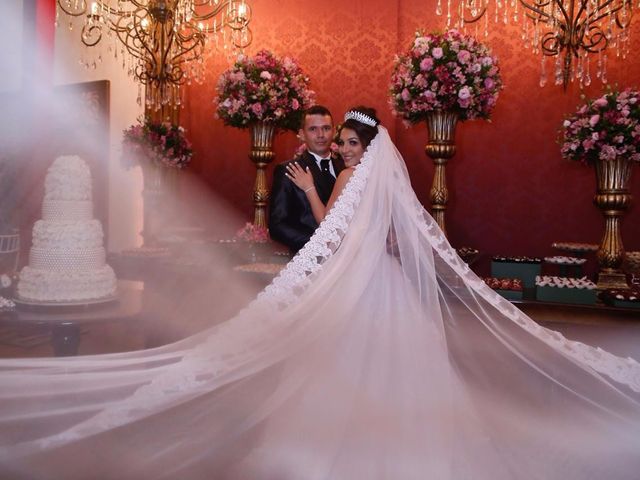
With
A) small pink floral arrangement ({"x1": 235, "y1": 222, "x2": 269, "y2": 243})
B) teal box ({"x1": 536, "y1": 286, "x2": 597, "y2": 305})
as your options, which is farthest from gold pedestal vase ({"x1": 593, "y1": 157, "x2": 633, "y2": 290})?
small pink floral arrangement ({"x1": 235, "y1": 222, "x2": 269, "y2": 243})

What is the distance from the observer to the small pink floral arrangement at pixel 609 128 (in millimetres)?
3545

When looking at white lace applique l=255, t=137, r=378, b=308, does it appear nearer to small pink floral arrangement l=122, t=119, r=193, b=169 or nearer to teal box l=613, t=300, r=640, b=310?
teal box l=613, t=300, r=640, b=310

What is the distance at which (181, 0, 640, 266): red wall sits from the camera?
560 cm

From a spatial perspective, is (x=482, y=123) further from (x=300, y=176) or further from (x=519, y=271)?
(x=300, y=176)

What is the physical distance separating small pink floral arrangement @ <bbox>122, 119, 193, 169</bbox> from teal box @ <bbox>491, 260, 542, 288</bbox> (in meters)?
3.19

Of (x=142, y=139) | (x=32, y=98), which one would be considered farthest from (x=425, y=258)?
(x=32, y=98)

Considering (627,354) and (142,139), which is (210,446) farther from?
(142,139)

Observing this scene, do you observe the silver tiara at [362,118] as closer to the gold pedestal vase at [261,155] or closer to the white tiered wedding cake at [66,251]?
the white tiered wedding cake at [66,251]

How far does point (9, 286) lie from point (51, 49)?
2695 millimetres

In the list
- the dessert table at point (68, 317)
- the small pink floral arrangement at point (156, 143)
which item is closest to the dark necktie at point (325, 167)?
the dessert table at point (68, 317)

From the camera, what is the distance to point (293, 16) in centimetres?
638

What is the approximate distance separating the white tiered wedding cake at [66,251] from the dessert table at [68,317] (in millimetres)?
Answer: 97

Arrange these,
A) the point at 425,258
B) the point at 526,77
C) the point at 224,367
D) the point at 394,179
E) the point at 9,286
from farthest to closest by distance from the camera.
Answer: the point at 526,77, the point at 9,286, the point at 394,179, the point at 425,258, the point at 224,367

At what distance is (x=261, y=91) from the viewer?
16.5 ft
